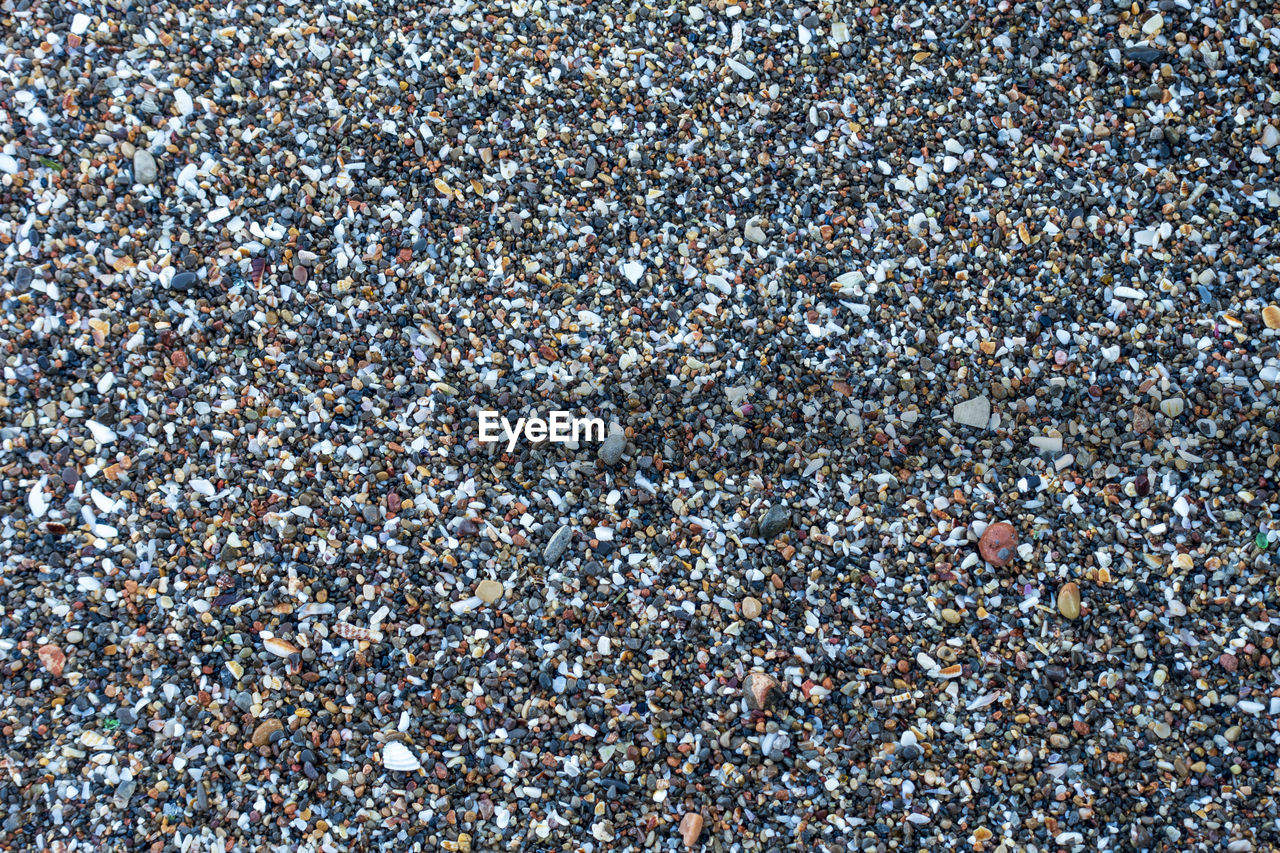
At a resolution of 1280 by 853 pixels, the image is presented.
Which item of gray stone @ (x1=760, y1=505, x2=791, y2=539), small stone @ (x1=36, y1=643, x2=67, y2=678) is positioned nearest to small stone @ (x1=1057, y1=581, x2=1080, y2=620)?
gray stone @ (x1=760, y1=505, x2=791, y2=539)

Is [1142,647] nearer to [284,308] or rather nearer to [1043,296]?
[1043,296]

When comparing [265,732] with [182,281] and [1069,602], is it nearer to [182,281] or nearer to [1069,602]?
[182,281]

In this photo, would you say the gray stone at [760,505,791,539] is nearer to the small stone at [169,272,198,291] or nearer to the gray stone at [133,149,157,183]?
the small stone at [169,272,198,291]

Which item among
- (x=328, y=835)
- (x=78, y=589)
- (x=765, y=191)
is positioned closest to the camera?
(x=328, y=835)

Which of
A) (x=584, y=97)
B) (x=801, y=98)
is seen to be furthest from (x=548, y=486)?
(x=801, y=98)

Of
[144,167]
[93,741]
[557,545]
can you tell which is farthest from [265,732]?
[144,167]

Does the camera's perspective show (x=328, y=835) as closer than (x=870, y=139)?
Yes
